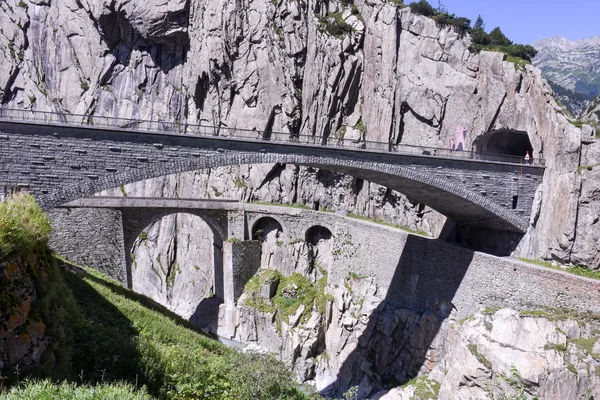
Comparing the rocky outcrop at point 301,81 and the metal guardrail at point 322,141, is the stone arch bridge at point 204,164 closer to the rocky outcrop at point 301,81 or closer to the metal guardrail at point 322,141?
the metal guardrail at point 322,141

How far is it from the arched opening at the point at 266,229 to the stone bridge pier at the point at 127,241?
34.5 inches

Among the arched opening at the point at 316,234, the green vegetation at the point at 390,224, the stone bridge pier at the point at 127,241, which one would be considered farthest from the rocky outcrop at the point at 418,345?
the green vegetation at the point at 390,224

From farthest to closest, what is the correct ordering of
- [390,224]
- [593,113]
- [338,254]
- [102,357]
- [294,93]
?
1. [593,113]
2. [294,93]
3. [390,224]
4. [338,254]
5. [102,357]

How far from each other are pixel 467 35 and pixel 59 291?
118 feet

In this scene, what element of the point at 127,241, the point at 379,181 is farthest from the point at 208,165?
the point at 127,241

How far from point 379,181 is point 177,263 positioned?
28763 mm

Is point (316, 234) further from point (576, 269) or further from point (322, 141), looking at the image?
point (576, 269)

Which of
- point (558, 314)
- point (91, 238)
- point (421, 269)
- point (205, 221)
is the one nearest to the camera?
point (558, 314)

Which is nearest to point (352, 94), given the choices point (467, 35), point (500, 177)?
point (467, 35)

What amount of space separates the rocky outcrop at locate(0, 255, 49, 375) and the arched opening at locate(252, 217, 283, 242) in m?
32.1

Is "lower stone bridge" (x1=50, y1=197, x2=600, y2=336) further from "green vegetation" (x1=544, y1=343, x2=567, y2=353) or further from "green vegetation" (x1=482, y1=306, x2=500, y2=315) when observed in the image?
"green vegetation" (x1=544, y1=343, x2=567, y2=353)

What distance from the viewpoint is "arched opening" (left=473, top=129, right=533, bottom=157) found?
36.1 meters

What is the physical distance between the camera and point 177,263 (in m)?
51.7

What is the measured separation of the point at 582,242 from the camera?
2770cm
